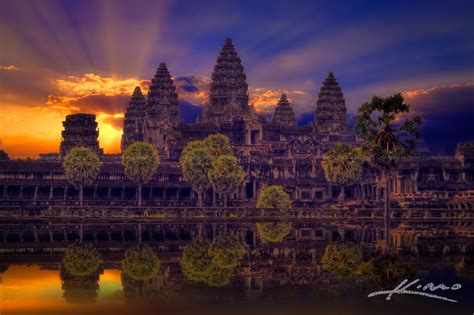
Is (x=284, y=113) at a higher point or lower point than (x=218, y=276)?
higher

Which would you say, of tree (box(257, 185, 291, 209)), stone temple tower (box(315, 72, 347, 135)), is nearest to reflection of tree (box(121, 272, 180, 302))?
tree (box(257, 185, 291, 209))

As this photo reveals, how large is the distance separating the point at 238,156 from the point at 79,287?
9309cm

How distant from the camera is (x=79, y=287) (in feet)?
115

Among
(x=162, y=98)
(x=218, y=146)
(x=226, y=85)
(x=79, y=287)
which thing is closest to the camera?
(x=79, y=287)

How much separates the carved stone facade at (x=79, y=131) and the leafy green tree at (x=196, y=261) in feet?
312

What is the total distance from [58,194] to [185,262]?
262 ft

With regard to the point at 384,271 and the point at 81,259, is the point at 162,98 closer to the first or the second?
the point at 81,259

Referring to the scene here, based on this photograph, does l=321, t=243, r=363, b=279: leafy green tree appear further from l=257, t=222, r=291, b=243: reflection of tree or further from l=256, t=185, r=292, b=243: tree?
l=256, t=185, r=292, b=243: tree

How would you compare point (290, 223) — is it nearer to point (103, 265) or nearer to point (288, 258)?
point (288, 258)

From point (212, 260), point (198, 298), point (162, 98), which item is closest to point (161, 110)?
point (162, 98)

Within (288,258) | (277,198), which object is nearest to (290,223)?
(277,198)

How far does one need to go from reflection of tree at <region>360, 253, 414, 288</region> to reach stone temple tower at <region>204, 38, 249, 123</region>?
11632 cm

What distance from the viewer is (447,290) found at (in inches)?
1358

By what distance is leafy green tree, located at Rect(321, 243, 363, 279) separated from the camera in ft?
130
